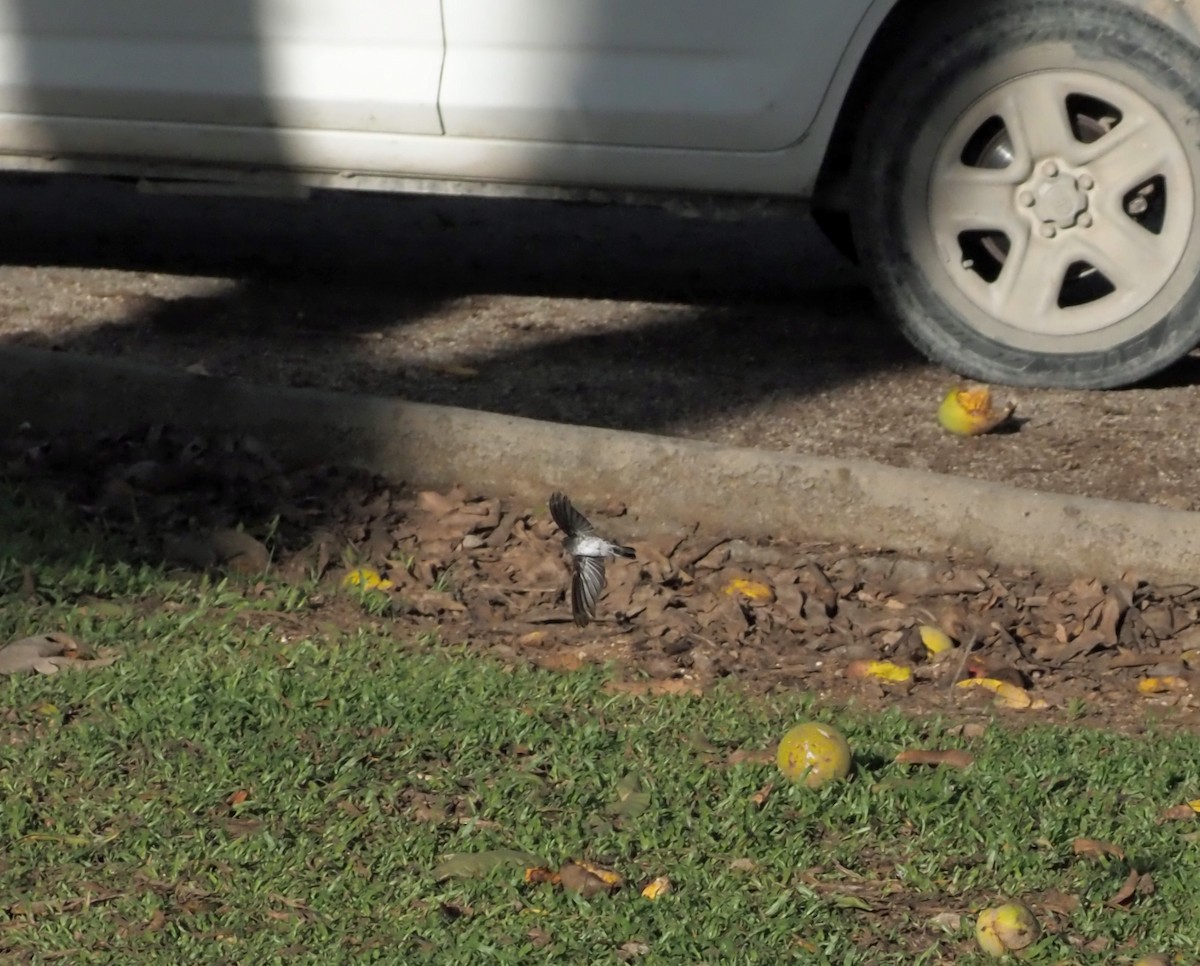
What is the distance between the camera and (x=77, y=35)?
5.59 m

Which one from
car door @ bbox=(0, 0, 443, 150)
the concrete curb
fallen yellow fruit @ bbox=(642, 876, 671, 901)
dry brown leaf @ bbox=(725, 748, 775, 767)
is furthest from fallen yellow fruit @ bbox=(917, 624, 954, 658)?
car door @ bbox=(0, 0, 443, 150)

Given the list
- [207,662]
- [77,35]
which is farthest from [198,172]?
[207,662]

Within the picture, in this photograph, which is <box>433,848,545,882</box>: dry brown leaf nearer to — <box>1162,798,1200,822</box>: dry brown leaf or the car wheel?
<box>1162,798,1200,822</box>: dry brown leaf

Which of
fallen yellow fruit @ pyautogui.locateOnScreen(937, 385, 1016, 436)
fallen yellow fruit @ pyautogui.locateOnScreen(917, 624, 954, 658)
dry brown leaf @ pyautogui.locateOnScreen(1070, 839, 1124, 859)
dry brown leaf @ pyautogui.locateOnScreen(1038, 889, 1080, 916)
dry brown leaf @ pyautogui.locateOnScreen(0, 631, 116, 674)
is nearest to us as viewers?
dry brown leaf @ pyautogui.locateOnScreen(1038, 889, 1080, 916)

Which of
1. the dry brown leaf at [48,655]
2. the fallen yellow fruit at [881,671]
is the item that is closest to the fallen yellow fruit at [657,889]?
the fallen yellow fruit at [881,671]

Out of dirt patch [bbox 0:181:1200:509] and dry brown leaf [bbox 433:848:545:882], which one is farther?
dirt patch [bbox 0:181:1200:509]

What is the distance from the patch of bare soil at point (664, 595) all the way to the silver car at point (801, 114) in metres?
1.34

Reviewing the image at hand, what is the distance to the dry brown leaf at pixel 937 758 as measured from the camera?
334 centimetres

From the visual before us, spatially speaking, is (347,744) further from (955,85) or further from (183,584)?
(955,85)

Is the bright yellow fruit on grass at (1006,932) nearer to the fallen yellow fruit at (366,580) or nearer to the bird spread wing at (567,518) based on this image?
the bird spread wing at (567,518)

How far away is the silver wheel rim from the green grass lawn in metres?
2.00

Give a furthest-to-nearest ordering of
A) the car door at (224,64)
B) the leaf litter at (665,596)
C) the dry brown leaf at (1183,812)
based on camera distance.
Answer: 1. the car door at (224,64)
2. the leaf litter at (665,596)
3. the dry brown leaf at (1183,812)

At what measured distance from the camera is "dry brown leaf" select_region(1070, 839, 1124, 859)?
302 centimetres

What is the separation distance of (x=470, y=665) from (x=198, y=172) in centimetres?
262
